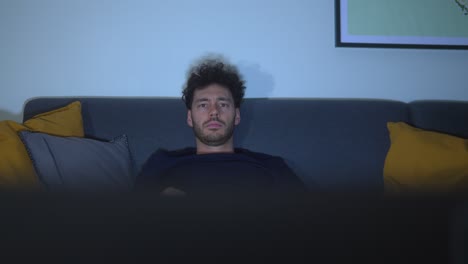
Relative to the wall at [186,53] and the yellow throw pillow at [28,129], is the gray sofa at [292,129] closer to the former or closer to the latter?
the yellow throw pillow at [28,129]

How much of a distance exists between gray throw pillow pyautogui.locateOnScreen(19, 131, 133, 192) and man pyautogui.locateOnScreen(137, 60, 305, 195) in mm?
107

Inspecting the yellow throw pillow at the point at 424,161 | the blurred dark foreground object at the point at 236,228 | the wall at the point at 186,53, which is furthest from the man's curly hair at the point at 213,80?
the blurred dark foreground object at the point at 236,228

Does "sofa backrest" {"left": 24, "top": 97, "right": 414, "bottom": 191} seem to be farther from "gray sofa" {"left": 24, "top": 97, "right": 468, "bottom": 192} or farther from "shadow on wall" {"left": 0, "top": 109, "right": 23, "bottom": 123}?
"shadow on wall" {"left": 0, "top": 109, "right": 23, "bottom": 123}

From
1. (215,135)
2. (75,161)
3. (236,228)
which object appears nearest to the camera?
(236,228)

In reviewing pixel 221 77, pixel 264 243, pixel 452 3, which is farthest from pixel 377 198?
pixel 452 3

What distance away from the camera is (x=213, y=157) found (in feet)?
5.10

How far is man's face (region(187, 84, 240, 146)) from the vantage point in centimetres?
164

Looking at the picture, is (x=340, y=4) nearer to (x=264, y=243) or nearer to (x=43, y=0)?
(x=43, y=0)

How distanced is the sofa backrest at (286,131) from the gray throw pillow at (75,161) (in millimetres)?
133

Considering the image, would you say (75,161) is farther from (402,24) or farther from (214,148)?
(402,24)

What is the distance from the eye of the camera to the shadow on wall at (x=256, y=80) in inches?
77.1

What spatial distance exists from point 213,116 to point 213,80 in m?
0.21

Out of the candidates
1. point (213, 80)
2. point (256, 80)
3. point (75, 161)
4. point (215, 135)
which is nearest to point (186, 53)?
point (213, 80)

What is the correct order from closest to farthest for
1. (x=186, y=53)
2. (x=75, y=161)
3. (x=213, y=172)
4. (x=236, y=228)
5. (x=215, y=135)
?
(x=236, y=228) < (x=75, y=161) < (x=213, y=172) < (x=215, y=135) < (x=186, y=53)
